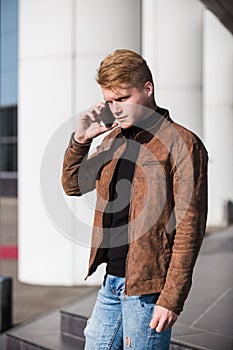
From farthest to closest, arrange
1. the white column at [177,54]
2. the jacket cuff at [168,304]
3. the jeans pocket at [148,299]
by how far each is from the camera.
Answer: the white column at [177,54]
the jeans pocket at [148,299]
the jacket cuff at [168,304]

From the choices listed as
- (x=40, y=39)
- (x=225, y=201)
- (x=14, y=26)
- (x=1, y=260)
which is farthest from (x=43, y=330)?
(x=14, y=26)

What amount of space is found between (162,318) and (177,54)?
9.45 metres

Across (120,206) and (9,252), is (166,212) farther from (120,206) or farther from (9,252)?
(9,252)

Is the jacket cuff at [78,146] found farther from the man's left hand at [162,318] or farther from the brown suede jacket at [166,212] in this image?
the man's left hand at [162,318]

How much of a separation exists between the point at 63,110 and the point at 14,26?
23.7 metres

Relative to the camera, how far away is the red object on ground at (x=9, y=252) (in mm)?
10370

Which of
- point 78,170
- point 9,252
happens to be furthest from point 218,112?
point 78,170

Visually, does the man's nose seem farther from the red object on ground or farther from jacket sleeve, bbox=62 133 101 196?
the red object on ground

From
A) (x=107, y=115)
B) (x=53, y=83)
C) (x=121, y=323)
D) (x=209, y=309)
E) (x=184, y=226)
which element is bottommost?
(x=209, y=309)

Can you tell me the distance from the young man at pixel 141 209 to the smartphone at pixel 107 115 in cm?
2

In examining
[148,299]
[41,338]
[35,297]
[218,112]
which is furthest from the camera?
[218,112]

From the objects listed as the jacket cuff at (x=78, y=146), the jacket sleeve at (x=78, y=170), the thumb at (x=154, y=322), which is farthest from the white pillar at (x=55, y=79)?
the thumb at (x=154, y=322)

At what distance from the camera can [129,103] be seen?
6.83 feet

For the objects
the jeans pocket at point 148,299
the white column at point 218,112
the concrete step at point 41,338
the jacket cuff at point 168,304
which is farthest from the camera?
the white column at point 218,112
